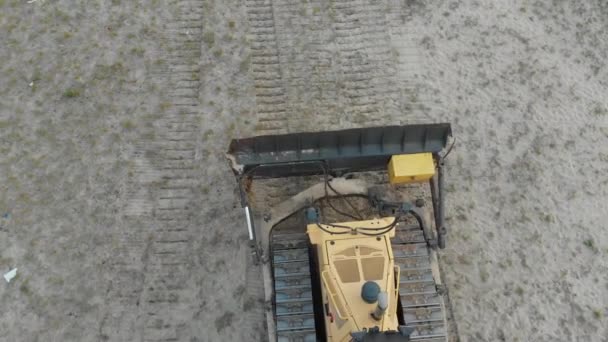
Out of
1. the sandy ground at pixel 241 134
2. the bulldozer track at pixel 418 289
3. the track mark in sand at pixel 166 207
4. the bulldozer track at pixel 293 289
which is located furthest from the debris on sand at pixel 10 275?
the bulldozer track at pixel 418 289

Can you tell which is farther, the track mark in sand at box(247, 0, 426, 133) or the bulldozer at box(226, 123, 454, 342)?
the track mark in sand at box(247, 0, 426, 133)

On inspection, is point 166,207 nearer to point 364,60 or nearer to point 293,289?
point 293,289

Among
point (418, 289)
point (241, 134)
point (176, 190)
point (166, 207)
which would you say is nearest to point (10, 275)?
point (166, 207)

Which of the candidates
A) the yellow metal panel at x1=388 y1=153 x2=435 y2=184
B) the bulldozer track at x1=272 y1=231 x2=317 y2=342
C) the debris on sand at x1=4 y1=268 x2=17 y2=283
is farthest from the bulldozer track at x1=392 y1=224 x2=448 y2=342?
the debris on sand at x1=4 y1=268 x2=17 y2=283

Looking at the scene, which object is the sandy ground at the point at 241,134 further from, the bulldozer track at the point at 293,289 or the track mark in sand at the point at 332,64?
the bulldozer track at the point at 293,289

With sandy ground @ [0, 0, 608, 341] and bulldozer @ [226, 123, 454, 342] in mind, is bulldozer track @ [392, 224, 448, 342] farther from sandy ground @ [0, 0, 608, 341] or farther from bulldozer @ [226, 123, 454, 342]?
sandy ground @ [0, 0, 608, 341]
